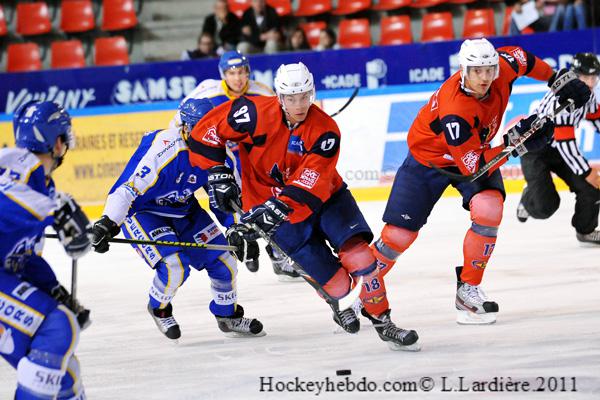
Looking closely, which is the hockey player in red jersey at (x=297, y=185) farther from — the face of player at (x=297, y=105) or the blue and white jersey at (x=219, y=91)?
the blue and white jersey at (x=219, y=91)

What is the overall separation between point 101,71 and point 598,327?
6560 millimetres

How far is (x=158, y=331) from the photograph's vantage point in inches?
207

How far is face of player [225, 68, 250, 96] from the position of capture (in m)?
6.73

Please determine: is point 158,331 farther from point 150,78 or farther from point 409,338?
point 150,78

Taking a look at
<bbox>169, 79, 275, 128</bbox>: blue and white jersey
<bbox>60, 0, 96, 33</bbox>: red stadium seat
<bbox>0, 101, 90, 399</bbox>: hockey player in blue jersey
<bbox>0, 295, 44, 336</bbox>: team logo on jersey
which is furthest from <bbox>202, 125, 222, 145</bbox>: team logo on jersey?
<bbox>60, 0, 96, 33</bbox>: red stadium seat

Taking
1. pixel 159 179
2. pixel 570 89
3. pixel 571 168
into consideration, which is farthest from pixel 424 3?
pixel 159 179

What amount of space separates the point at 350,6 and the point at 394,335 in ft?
23.6

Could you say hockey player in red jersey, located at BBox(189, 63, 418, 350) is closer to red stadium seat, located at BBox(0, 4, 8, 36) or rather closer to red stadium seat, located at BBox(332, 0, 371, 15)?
red stadium seat, located at BBox(332, 0, 371, 15)

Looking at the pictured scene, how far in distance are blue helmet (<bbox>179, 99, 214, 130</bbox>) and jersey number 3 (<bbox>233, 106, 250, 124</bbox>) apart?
423mm

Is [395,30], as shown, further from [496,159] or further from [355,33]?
[496,159]

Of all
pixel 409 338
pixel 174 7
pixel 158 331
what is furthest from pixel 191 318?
pixel 174 7

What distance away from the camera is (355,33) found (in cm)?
1109

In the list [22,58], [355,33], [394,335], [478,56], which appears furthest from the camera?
[22,58]

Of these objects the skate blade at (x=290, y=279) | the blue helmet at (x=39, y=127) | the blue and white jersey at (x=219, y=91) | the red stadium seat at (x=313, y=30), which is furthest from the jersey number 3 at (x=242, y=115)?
the red stadium seat at (x=313, y=30)
